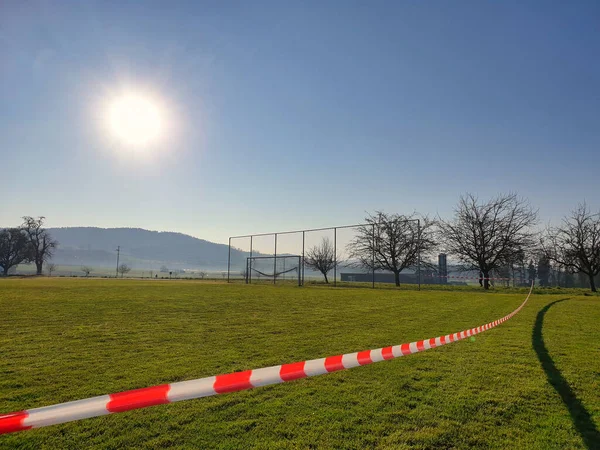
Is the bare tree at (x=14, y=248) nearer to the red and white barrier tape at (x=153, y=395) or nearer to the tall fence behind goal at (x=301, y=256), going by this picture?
the tall fence behind goal at (x=301, y=256)

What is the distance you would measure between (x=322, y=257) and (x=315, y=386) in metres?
41.2

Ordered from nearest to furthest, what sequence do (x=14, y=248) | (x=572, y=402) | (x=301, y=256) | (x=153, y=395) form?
(x=153, y=395)
(x=572, y=402)
(x=301, y=256)
(x=14, y=248)

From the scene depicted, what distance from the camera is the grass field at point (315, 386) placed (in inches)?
132

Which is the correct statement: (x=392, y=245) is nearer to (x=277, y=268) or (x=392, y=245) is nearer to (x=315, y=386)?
(x=277, y=268)

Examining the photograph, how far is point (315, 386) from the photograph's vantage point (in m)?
4.78

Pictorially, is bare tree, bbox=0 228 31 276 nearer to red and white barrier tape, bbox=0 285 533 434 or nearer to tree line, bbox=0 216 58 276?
tree line, bbox=0 216 58 276

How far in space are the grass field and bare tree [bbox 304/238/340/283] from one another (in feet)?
101

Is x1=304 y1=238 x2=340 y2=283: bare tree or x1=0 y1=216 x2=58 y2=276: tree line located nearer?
x1=304 y1=238 x2=340 y2=283: bare tree

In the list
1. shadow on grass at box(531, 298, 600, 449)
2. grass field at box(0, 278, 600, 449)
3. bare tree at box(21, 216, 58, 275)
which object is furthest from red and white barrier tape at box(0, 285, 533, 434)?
bare tree at box(21, 216, 58, 275)

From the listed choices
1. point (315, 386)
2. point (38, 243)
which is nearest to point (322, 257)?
point (315, 386)

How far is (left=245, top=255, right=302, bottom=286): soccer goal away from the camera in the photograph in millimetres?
38594

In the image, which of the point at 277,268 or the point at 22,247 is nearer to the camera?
the point at 277,268

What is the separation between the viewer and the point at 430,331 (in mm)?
8914

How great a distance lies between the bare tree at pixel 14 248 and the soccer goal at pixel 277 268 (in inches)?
2697
